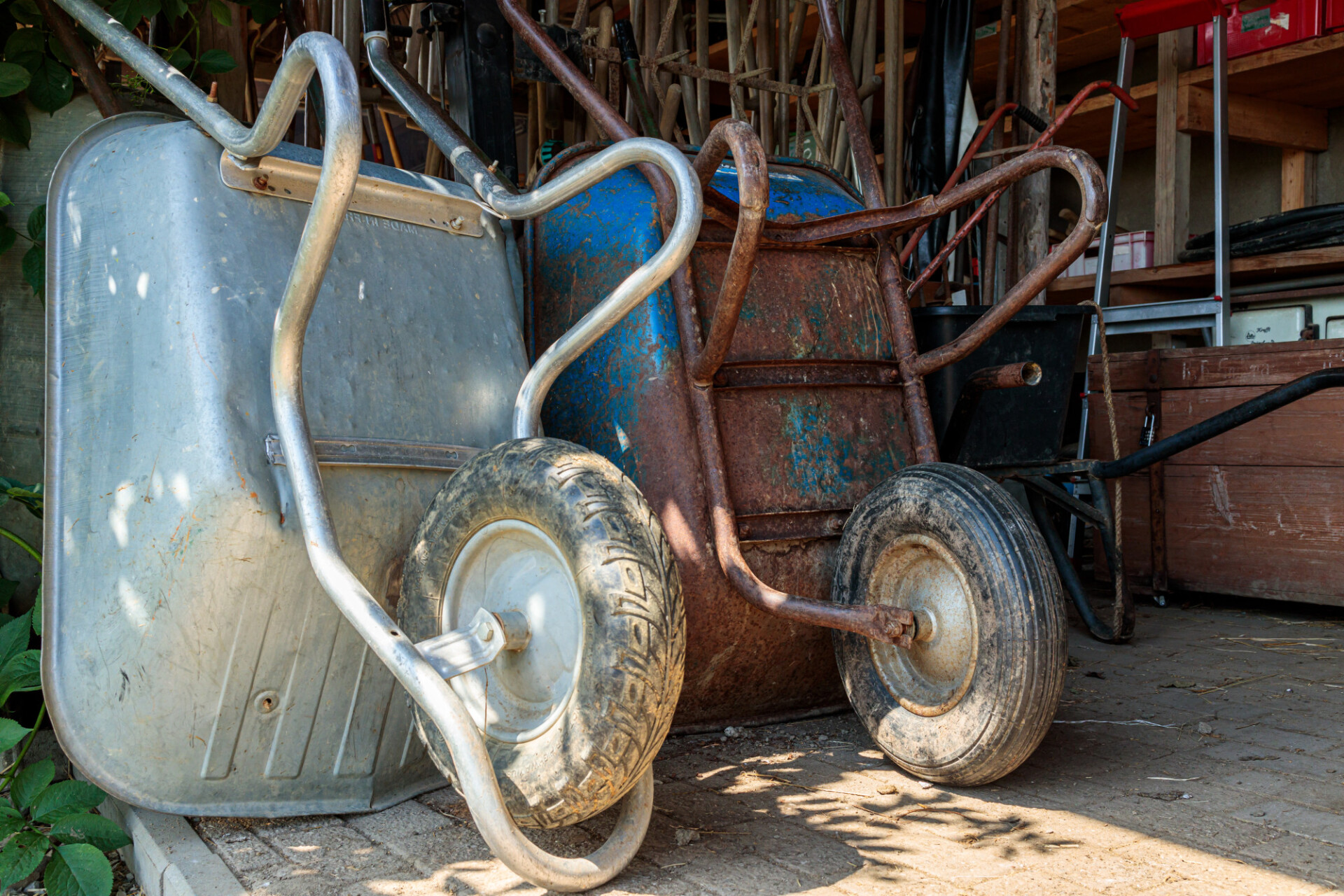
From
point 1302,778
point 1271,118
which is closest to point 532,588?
point 1302,778

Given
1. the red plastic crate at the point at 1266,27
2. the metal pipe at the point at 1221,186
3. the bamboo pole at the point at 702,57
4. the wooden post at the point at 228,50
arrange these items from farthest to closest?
the red plastic crate at the point at 1266,27
the bamboo pole at the point at 702,57
the metal pipe at the point at 1221,186
the wooden post at the point at 228,50

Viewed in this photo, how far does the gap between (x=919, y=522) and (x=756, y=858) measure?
0.64 metres

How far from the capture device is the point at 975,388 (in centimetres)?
222

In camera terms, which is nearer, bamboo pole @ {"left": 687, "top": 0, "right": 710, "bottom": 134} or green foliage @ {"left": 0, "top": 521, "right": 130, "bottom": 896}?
green foliage @ {"left": 0, "top": 521, "right": 130, "bottom": 896}

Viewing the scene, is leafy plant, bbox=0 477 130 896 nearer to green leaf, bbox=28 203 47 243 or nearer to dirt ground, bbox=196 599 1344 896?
dirt ground, bbox=196 599 1344 896

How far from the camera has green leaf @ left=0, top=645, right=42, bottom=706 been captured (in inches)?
68.9

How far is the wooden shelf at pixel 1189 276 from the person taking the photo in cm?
394

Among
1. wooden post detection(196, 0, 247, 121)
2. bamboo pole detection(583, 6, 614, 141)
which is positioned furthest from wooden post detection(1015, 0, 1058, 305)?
wooden post detection(196, 0, 247, 121)

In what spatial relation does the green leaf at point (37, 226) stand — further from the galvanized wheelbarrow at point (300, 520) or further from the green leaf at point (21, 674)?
the green leaf at point (21, 674)

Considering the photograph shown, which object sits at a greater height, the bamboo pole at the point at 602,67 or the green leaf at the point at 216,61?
the bamboo pole at the point at 602,67

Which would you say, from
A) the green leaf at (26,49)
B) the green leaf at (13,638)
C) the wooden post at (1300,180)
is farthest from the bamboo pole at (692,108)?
the wooden post at (1300,180)

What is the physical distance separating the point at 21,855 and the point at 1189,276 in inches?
169

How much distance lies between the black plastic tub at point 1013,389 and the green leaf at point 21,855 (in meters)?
2.06

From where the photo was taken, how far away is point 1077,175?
190cm
